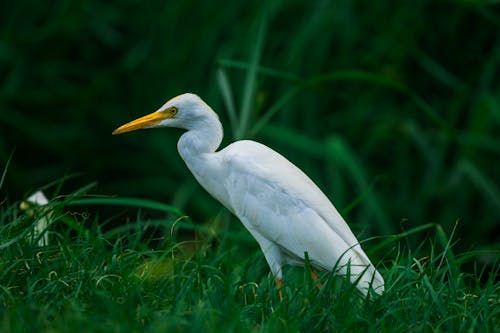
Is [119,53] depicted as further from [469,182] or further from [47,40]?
[469,182]

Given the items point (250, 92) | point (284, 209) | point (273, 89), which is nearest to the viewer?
point (284, 209)

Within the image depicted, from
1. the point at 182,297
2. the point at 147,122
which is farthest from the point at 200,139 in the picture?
the point at 182,297

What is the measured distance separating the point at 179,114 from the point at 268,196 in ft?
1.47

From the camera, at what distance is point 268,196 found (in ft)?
10.4

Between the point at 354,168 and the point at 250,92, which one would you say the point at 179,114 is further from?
the point at 354,168

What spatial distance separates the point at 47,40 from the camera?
6.26 meters

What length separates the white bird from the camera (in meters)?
3.05

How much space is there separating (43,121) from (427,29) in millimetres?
2754

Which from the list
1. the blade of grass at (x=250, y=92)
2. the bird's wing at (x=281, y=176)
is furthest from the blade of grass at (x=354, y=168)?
the bird's wing at (x=281, y=176)

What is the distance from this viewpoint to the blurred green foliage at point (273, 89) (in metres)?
5.57

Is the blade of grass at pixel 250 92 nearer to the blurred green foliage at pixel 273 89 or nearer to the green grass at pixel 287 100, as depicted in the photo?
the green grass at pixel 287 100

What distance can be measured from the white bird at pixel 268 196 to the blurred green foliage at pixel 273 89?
195cm

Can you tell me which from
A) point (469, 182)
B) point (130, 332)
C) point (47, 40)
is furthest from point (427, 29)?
point (130, 332)

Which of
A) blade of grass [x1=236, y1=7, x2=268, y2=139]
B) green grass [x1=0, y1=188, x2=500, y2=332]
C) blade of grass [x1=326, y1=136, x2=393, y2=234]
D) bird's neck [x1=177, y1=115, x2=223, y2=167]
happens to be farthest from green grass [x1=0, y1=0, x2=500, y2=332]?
green grass [x1=0, y1=188, x2=500, y2=332]
